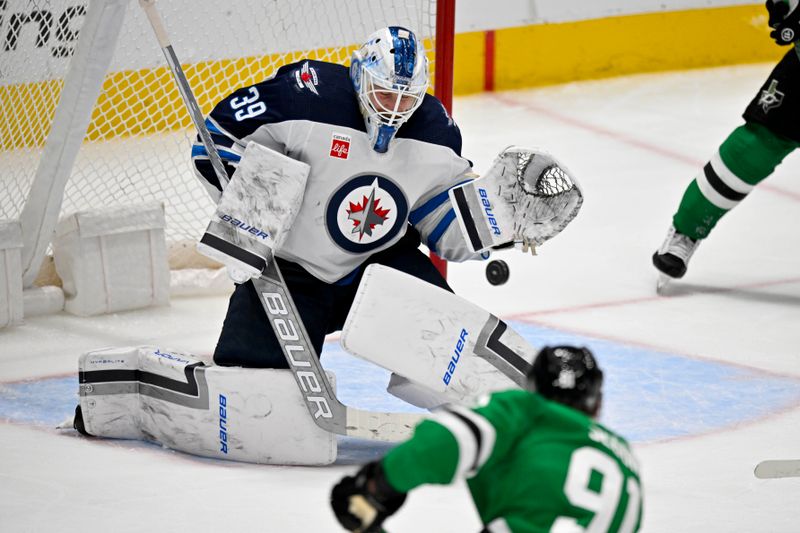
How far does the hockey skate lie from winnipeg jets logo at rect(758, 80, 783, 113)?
1.79 ft

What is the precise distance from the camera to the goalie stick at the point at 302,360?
128 inches

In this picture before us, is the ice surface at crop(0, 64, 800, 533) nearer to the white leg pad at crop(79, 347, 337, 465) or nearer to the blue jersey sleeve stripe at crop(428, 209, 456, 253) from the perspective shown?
the white leg pad at crop(79, 347, 337, 465)

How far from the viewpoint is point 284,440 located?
10.7ft

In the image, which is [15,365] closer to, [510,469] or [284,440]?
[284,440]

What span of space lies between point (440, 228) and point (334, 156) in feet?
1.23

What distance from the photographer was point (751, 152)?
15.4ft

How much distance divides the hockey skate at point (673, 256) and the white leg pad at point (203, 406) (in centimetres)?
192

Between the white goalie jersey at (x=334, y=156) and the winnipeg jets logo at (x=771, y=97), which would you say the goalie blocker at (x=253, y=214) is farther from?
the winnipeg jets logo at (x=771, y=97)

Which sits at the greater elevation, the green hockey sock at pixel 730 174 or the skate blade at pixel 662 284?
the green hockey sock at pixel 730 174

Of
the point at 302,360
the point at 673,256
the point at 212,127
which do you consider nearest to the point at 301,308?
the point at 302,360

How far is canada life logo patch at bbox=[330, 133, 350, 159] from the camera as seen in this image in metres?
3.32

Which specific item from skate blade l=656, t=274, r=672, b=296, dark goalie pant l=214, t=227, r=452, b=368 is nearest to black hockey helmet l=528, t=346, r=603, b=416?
dark goalie pant l=214, t=227, r=452, b=368

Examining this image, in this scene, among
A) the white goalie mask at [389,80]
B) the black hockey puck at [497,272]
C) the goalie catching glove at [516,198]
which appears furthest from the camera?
the black hockey puck at [497,272]

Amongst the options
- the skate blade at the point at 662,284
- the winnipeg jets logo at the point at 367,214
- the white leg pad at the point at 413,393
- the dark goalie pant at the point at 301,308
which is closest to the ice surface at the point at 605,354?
the skate blade at the point at 662,284
